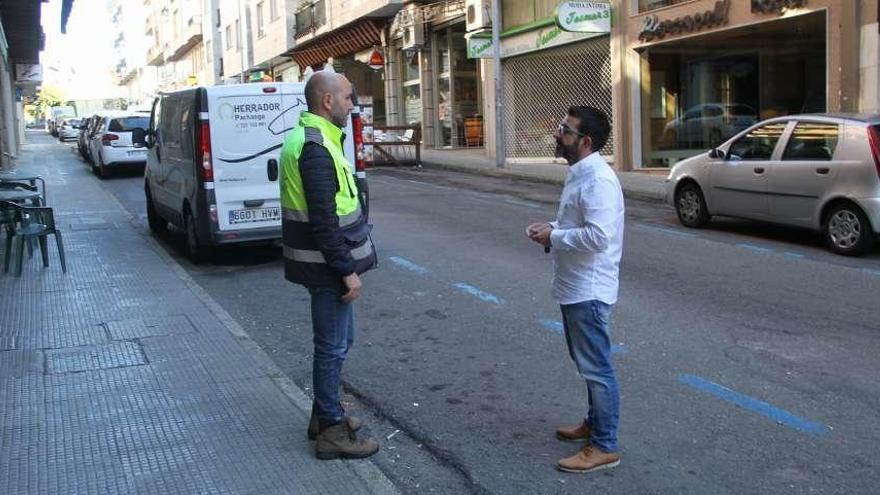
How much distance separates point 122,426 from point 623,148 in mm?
17183

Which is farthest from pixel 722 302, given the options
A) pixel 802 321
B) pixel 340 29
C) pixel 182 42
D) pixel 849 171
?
pixel 182 42

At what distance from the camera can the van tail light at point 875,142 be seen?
31.8 ft

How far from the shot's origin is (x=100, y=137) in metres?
22.7

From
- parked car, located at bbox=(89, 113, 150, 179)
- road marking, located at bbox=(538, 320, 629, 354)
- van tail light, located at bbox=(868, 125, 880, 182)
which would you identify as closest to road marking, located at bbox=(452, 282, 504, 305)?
road marking, located at bbox=(538, 320, 629, 354)

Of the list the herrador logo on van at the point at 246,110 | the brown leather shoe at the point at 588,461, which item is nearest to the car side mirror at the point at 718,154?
the herrador logo on van at the point at 246,110

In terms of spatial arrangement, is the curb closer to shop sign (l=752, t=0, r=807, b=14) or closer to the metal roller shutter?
shop sign (l=752, t=0, r=807, b=14)

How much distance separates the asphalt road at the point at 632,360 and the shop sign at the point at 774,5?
632cm

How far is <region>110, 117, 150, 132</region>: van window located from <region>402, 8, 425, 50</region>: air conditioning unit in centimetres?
992

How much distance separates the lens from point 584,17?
1978 centimetres

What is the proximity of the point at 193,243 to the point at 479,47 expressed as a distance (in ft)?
46.5

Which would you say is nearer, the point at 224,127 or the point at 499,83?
the point at 224,127

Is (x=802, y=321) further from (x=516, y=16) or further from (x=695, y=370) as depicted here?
(x=516, y=16)

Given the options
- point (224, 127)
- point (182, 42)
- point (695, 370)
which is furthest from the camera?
point (182, 42)

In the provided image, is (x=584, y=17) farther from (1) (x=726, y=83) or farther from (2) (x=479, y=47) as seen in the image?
(2) (x=479, y=47)
